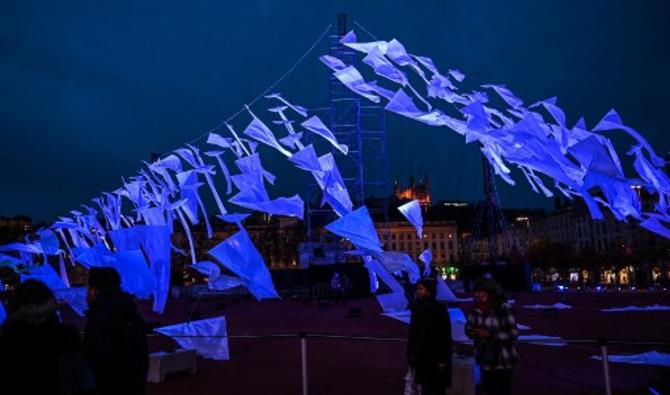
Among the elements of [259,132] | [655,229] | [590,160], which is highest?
[259,132]

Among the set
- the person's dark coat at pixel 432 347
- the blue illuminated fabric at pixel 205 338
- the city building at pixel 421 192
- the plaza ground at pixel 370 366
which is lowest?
the plaza ground at pixel 370 366

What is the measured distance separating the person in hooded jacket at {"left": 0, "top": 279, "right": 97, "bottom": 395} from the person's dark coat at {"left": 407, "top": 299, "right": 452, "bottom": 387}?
11.9 ft

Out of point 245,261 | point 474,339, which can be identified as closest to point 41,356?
point 474,339

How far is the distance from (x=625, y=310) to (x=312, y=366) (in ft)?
57.6

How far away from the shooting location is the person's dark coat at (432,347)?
6.09 m

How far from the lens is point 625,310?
24.1 m

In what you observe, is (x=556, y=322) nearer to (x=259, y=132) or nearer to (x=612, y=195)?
(x=612, y=195)

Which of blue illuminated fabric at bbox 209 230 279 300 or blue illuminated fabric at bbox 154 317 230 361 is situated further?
blue illuminated fabric at bbox 209 230 279 300

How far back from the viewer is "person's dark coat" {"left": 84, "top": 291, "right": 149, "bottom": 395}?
474 centimetres

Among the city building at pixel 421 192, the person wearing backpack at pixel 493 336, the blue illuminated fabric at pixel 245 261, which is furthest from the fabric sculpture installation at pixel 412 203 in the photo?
the city building at pixel 421 192

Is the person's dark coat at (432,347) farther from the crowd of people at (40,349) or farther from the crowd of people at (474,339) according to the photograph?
the crowd of people at (40,349)

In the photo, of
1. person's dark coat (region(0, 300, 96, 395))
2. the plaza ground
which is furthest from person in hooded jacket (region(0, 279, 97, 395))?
the plaza ground

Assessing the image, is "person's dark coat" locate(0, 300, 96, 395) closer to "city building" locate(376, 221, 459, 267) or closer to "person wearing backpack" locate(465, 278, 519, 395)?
"person wearing backpack" locate(465, 278, 519, 395)

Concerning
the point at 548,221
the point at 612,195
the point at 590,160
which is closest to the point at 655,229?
the point at 612,195
